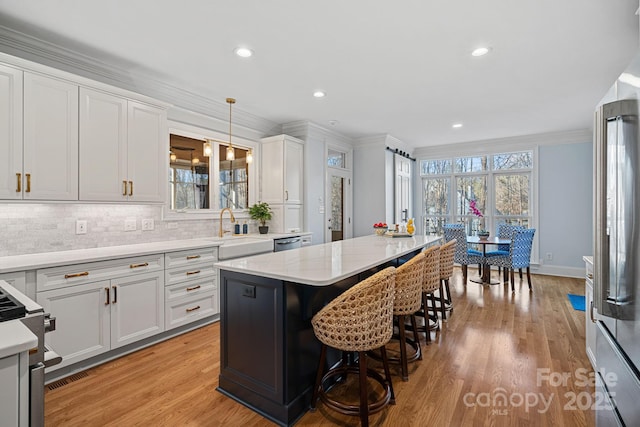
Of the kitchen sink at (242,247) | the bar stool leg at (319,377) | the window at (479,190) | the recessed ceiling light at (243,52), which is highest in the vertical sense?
the recessed ceiling light at (243,52)

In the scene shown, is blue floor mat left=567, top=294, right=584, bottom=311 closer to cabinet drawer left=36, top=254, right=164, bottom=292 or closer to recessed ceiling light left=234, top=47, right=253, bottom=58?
recessed ceiling light left=234, top=47, right=253, bottom=58

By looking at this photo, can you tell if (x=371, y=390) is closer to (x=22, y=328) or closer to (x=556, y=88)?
(x=22, y=328)

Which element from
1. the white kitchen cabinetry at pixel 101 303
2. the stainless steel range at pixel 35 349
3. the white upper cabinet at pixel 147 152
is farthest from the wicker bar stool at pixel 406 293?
the white upper cabinet at pixel 147 152

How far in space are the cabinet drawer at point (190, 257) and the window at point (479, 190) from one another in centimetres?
544

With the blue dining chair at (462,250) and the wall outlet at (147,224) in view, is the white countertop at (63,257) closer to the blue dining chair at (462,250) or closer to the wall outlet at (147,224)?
the wall outlet at (147,224)

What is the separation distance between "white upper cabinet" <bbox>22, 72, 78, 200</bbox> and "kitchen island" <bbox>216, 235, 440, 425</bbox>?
1602mm

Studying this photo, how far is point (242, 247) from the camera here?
3.75 meters

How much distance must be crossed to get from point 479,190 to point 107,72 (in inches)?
262

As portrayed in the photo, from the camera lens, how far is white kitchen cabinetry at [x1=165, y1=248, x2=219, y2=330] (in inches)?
121

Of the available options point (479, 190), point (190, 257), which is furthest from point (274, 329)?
point (479, 190)

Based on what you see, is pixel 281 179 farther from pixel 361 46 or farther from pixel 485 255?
pixel 485 255

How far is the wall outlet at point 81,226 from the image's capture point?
117 inches

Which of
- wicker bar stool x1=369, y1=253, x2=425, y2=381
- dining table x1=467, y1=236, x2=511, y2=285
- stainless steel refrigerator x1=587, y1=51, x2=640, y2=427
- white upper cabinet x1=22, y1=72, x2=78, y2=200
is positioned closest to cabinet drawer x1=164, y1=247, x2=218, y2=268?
white upper cabinet x1=22, y1=72, x2=78, y2=200

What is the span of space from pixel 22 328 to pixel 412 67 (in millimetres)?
3414
